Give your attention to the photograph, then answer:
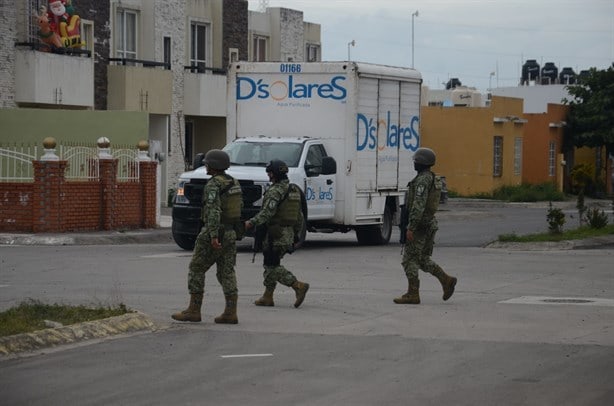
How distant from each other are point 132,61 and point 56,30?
427 cm

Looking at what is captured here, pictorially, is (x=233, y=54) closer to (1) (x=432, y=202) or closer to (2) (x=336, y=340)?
(1) (x=432, y=202)

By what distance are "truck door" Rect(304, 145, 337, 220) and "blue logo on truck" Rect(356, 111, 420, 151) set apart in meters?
0.88

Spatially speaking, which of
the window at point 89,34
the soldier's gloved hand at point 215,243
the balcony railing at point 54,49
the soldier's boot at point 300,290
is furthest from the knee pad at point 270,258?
the window at point 89,34

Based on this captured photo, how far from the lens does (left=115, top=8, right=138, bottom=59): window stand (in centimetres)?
4125

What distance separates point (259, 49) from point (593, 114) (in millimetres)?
20243

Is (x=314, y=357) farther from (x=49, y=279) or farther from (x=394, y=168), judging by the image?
(x=394, y=168)

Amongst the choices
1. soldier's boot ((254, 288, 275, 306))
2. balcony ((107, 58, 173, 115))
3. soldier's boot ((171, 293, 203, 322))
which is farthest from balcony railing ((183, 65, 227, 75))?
soldier's boot ((171, 293, 203, 322))

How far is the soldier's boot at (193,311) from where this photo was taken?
14117 mm

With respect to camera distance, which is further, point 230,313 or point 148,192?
point 148,192

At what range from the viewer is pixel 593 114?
207ft

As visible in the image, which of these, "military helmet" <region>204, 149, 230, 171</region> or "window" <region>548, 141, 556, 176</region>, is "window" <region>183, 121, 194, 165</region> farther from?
"military helmet" <region>204, 149, 230, 171</region>

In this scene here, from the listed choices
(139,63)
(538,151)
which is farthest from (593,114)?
(139,63)

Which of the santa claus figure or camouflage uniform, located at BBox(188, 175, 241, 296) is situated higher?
the santa claus figure

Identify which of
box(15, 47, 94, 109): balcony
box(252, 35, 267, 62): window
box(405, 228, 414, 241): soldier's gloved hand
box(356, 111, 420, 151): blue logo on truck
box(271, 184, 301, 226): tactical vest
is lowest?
box(405, 228, 414, 241): soldier's gloved hand
